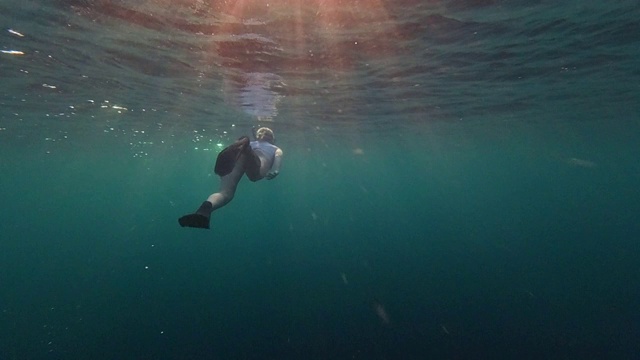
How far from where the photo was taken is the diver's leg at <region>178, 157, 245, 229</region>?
658cm

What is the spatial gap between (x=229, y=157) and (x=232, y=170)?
0.40 metres

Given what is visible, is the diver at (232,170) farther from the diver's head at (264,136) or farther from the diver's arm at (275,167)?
the diver's head at (264,136)

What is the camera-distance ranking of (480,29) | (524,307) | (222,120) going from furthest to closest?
1. (222,120)
2. (524,307)
3. (480,29)

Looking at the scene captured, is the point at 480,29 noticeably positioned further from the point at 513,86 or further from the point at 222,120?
the point at 222,120

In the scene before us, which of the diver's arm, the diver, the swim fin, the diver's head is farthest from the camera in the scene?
the diver's head

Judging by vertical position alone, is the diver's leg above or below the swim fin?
below

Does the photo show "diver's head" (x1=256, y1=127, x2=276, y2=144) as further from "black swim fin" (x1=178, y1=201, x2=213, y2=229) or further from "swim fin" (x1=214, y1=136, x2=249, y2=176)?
"black swim fin" (x1=178, y1=201, x2=213, y2=229)

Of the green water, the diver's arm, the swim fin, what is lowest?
the green water

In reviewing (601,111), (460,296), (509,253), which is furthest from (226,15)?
(601,111)

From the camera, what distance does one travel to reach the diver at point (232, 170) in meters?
6.70

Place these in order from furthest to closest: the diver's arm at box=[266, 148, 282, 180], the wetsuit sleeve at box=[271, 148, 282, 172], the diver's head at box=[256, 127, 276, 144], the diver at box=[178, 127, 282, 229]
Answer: the diver's head at box=[256, 127, 276, 144]
the wetsuit sleeve at box=[271, 148, 282, 172]
the diver's arm at box=[266, 148, 282, 180]
the diver at box=[178, 127, 282, 229]

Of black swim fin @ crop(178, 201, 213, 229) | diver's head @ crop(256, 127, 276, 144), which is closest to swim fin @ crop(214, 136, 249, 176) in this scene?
black swim fin @ crop(178, 201, 213, 229)

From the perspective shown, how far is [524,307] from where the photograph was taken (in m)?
14.6

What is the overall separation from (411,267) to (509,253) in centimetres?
868
